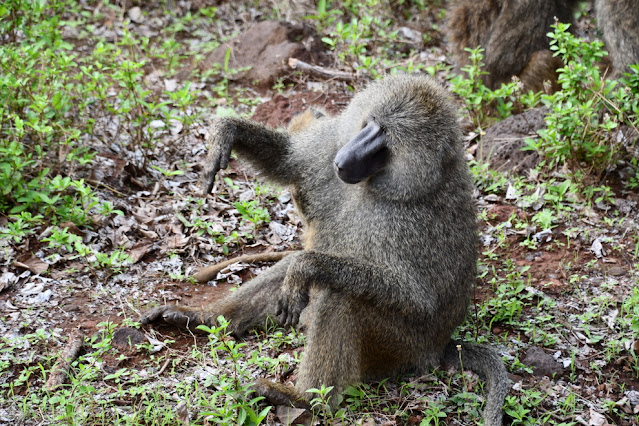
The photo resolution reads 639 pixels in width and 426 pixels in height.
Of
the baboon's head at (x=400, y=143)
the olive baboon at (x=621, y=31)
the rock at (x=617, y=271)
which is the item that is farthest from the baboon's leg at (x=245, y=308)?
the olive baboon at (x=621, y=31)

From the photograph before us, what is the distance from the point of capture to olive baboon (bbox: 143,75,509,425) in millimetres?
3223

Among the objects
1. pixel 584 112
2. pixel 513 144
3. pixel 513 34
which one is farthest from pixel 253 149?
→ pixel 513 34

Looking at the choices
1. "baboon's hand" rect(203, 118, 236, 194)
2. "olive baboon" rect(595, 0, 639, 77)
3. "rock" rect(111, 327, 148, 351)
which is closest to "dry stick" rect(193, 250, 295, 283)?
"rock" rect(111, 327, 148, 351)

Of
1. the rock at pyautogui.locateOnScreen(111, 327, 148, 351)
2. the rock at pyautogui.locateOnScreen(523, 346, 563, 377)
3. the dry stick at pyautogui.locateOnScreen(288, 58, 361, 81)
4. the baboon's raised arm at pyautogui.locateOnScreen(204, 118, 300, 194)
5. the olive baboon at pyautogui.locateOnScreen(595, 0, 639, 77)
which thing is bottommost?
the rock at pyautogui.locateOnScreen(111, 327, 148, 351)

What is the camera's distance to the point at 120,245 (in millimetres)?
4480

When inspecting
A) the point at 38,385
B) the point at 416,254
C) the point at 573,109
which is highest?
the point at 573,109

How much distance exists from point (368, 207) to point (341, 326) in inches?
23.2

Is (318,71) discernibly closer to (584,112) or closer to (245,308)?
(584,112)

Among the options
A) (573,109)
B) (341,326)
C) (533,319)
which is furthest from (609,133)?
(341,326)

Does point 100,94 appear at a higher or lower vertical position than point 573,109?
lower

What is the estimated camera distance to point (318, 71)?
245 inches

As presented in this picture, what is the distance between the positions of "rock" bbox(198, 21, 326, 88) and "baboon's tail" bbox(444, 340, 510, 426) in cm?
342

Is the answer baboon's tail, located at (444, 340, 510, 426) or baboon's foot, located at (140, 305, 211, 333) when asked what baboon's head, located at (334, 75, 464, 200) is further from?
baboon's foot, located at (140, 305, 211, 333)

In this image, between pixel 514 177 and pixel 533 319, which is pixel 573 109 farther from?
pixel 533 319
